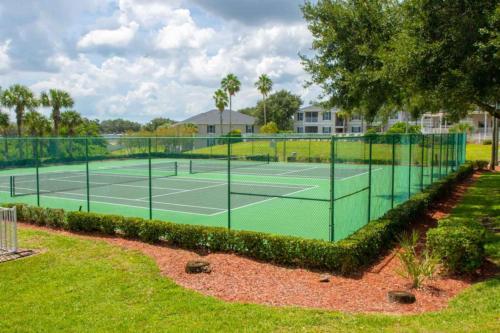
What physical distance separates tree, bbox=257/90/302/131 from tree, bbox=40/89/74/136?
46.2 m

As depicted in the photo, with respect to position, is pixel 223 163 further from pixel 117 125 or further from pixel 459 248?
pixel 117 125

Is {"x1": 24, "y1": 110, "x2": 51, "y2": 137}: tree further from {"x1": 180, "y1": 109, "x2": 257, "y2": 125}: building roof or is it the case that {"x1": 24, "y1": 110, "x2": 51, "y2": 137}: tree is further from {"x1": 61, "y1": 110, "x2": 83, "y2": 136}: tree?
{"x1": 180, "y1": 109, "x2": 257, "y2": 125}: building roof

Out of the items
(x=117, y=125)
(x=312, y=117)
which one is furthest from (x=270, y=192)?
(x=117, y=125)

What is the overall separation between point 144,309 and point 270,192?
14694 millimetres

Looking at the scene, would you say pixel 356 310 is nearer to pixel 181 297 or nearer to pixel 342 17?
pixel 181 297

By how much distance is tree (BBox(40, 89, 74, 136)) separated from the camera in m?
51.8

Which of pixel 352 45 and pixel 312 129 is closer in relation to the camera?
pixel 352 45

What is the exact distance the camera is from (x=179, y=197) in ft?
63.9

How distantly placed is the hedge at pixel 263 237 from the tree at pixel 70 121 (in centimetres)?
4231

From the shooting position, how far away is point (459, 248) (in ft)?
26.7

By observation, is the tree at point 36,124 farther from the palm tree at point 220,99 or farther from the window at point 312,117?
the window at point 312,117

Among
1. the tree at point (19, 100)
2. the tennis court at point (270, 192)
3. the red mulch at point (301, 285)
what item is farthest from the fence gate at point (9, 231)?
the tree at point (19, 100)

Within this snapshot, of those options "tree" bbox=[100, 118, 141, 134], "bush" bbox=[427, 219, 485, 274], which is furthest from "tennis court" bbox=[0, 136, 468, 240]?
"tree" bbox=[100, 118, 141, 134]

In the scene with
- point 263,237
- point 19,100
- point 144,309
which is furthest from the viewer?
point 19,100
